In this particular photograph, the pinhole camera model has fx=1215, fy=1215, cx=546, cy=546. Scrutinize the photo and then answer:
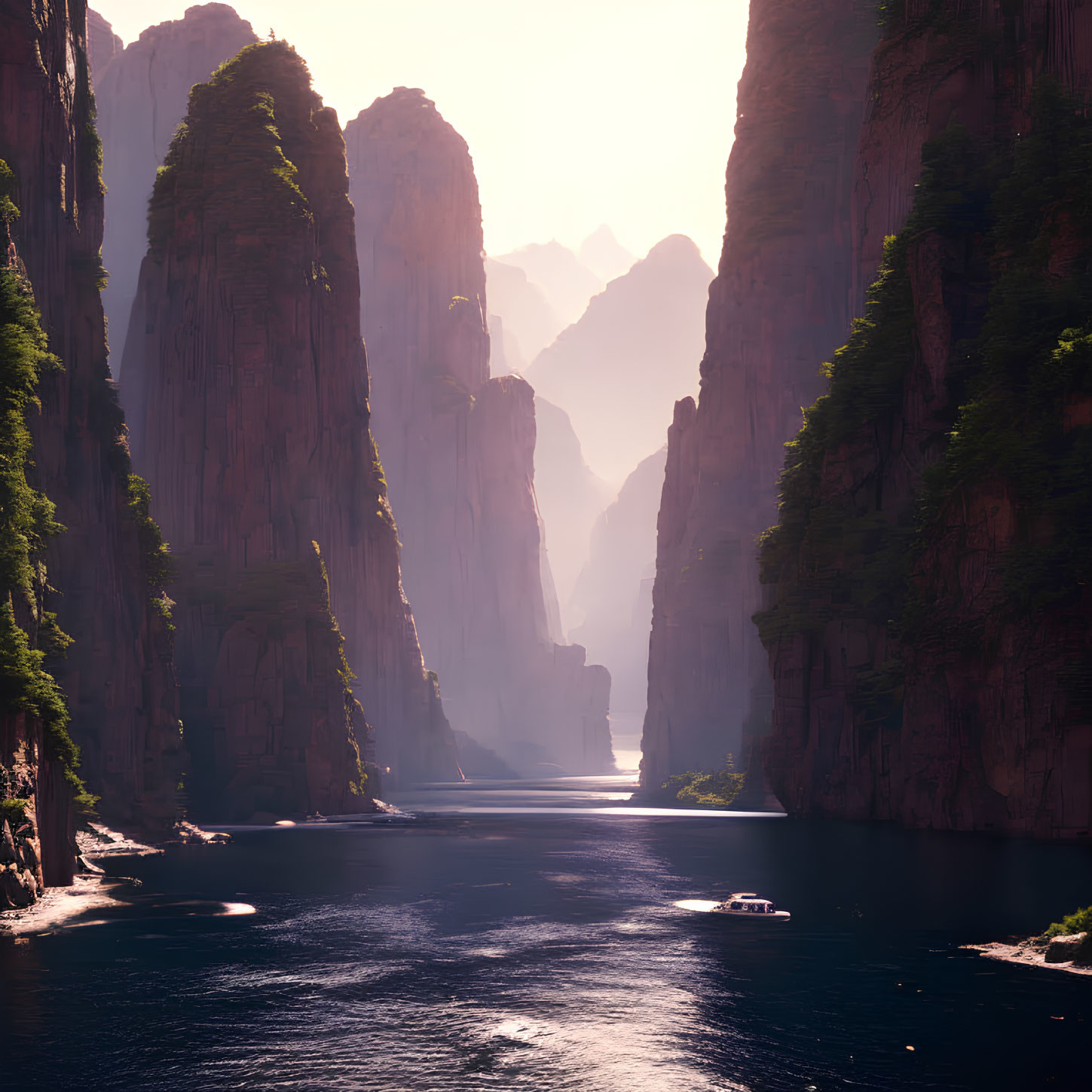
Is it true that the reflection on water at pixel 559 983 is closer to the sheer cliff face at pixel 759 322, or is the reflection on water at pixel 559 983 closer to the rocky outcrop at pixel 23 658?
the rocky outcrop at pixel 23 658

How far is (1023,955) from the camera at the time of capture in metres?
41.9

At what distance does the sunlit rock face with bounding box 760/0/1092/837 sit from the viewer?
2442 inches

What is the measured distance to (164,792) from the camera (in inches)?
3346

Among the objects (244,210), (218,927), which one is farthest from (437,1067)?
(244,210)

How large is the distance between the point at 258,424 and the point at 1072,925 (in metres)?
98.9

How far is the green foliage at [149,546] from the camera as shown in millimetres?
87938

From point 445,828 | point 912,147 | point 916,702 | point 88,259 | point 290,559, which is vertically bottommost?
point 445,828

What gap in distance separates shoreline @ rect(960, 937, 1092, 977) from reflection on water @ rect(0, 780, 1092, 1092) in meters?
0.93

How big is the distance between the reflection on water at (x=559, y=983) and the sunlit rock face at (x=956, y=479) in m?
7.91

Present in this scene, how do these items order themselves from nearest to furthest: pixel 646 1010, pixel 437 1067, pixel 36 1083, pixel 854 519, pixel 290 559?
pixel 36 1083 → pixel 437 1067 → pixel 646 1010 → pixel 854 519 → pixel 290 559

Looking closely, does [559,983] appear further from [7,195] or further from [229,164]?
[229,164]

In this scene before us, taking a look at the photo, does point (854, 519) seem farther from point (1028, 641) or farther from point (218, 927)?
point (218, 927)

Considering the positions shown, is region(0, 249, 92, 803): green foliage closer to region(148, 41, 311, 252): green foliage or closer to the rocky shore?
the rocky shore

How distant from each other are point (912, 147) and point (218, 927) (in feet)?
249
